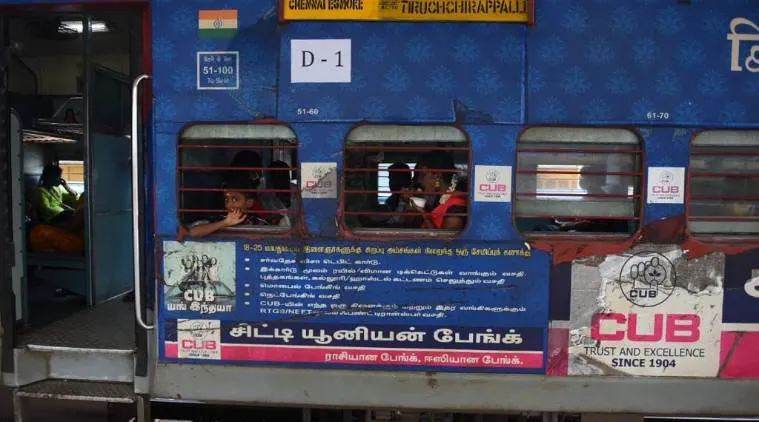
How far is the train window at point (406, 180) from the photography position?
305 centimetres

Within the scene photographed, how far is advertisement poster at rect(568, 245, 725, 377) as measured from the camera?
9.89 ft

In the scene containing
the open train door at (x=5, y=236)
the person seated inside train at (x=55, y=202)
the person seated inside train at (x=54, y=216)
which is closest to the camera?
the open train door at (x=5, y=236)

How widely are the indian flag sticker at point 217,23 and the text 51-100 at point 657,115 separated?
2.31m

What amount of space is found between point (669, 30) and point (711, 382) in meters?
1.93

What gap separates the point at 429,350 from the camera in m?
3.10

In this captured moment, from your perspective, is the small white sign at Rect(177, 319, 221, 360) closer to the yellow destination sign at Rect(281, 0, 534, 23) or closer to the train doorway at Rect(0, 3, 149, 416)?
the train doorway at Rect(0, 3, 149, 416)

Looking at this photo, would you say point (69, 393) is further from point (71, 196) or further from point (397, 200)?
point (71, 196)

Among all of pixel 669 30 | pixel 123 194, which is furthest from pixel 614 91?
pixel 123 194

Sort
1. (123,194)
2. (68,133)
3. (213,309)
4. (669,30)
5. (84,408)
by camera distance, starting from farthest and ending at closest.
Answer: (68,133)
(123,194)
(84,408)
(213,309)
(669,30)

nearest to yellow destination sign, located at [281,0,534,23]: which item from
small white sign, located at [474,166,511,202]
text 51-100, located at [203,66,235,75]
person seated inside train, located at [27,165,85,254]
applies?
text 51-100, located at [203,66,235,75]

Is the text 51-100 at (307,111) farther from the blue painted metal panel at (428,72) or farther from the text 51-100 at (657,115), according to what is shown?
the text 51-100 at (657,115)

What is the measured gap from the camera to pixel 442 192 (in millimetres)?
3100

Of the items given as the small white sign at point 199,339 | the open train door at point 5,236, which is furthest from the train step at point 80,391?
the small white sign at point 199,339

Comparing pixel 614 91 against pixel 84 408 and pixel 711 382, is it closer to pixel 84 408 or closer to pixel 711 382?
pixel 711 382
